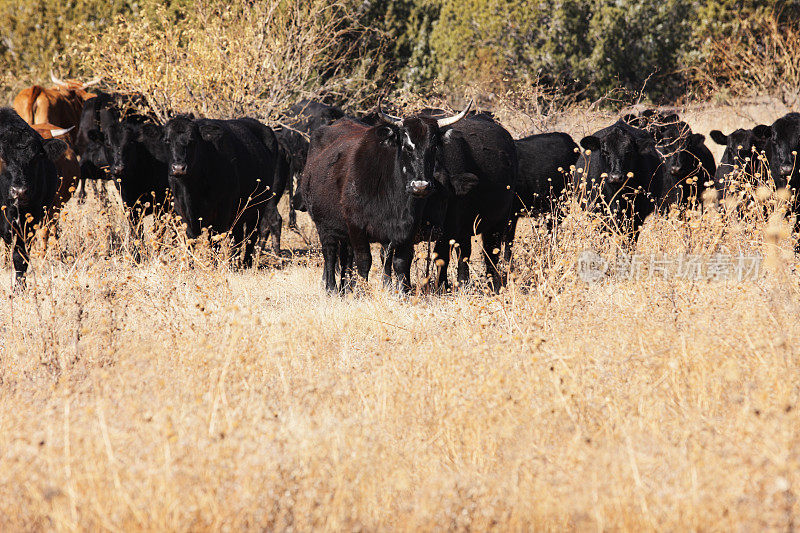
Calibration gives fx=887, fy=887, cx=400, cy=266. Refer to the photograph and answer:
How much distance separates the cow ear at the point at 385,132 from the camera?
7.57m

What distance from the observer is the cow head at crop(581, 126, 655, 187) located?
9.45 metres

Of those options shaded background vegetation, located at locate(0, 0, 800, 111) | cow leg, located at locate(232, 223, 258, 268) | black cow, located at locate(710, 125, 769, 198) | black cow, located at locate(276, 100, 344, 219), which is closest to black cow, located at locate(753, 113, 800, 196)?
black cow, located at locate(710, 125, 769, 198)

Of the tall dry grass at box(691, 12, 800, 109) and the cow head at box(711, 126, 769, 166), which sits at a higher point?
the tall dry grass at box(691, 12, 800, 109)

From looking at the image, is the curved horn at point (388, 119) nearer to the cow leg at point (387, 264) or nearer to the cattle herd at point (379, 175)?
the cattle herd at point (379, 175)

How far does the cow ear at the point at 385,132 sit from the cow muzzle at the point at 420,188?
0.68 meters

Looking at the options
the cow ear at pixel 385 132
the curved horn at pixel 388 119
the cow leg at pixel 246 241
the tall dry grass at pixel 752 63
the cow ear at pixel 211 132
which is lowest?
the cow leg at pixel 246 241

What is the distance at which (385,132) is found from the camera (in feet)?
25.0

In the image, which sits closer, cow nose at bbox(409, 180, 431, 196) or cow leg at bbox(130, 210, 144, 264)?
cow nose at bbox(409, 180, 431, 196)

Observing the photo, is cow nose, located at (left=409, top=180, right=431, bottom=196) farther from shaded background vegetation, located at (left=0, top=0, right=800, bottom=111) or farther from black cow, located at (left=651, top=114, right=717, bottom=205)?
shaded background vegetation, located at (left=0, top=0, right=800, bottom=111)

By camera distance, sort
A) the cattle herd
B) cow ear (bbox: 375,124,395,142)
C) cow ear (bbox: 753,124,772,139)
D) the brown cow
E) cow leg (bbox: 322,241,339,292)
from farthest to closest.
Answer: the brown cow, cow ear (bbox: 753,124,772,139), cow leg (bbox: 322,241,339,292), the cattle herd, cow ear (bbox: 375,124,395,142)

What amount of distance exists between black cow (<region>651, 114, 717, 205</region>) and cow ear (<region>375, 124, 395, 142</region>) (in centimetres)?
505

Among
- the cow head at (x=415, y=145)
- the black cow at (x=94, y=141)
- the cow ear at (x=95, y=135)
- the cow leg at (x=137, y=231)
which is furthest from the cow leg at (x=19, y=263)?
the cow head at (x=415, y=145)

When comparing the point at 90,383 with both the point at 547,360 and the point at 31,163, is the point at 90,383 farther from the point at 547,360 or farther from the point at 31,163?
the point at 31,163

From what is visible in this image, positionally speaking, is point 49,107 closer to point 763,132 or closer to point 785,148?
point 763,132
